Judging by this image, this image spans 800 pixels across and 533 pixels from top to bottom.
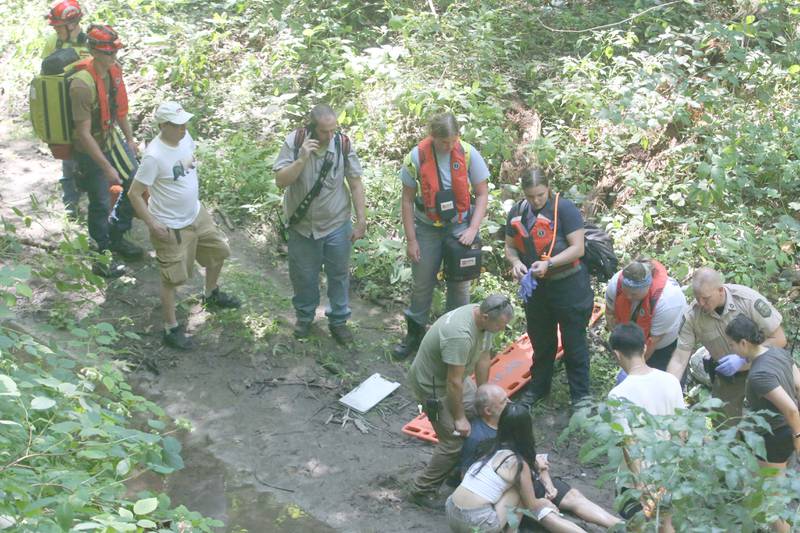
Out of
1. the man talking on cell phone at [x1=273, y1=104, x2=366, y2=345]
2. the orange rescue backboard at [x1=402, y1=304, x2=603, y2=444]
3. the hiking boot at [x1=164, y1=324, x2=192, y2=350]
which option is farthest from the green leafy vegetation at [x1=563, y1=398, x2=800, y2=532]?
the hiking boot at [x1=164, y1=324, x2=192, y2=350]

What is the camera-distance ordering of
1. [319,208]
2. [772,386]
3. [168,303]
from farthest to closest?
[168,303]
[319,208]
[772,386]

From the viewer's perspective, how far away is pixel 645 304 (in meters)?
5.59

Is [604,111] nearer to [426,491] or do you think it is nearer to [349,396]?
[349,396]

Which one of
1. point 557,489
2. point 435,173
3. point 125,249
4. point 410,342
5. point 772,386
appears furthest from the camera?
point 125,249

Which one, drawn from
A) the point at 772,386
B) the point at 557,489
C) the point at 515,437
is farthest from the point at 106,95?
the point at 772,386

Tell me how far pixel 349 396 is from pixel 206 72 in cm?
589

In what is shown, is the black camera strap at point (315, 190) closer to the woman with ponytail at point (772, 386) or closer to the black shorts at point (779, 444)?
the woman with ponytail at point (772, 386)

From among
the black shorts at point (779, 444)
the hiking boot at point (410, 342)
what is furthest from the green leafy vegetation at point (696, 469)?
the hiking boot at point (410, 342)

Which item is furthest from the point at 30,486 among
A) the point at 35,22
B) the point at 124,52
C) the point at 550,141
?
the point at 35,22

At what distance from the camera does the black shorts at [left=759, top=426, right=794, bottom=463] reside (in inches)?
187

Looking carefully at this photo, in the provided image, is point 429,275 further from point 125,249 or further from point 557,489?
point 125,249

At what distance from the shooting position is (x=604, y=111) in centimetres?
835

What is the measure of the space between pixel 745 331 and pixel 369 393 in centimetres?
296

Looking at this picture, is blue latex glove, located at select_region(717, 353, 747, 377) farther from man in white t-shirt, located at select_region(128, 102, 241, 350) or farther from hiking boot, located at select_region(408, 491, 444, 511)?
man in white t-shirt, located at select_region(128, 102, 241, 350)
